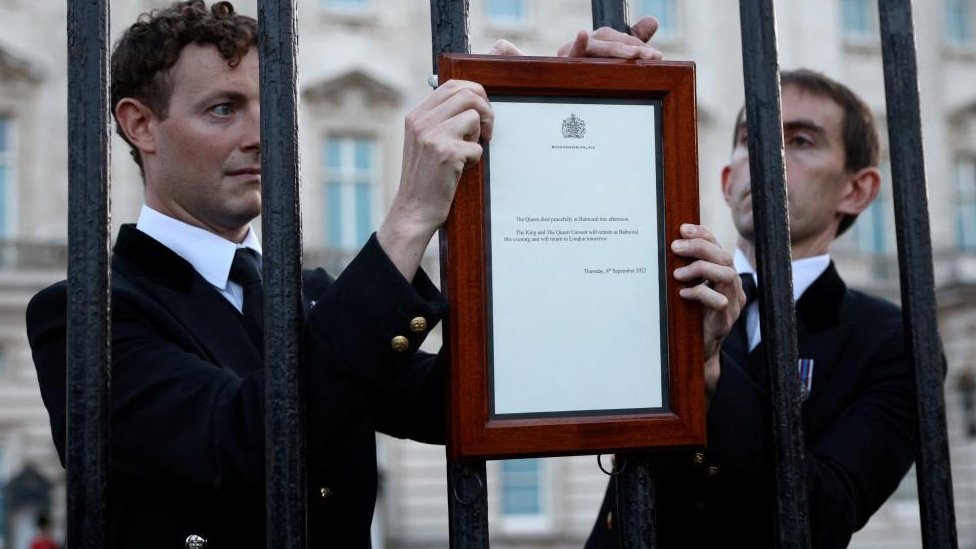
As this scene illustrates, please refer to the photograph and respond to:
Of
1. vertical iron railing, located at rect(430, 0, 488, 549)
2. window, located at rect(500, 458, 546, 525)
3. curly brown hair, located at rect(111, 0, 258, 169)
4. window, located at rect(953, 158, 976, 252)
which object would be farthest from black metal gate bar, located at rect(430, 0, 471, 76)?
window, located at rect(953, 158, 976, 252)

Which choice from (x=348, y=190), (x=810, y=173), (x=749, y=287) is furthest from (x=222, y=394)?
(x=348, y=190)

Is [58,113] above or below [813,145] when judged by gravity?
above

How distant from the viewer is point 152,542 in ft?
6.31

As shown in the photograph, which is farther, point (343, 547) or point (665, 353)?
point (343, 547)

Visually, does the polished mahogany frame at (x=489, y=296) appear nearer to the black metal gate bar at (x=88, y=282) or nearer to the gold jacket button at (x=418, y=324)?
the gold jacket button at (x=418, y=324)

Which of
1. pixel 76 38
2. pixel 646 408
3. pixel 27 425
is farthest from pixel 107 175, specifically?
pixel 27 425

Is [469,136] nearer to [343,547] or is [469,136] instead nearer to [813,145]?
[343,547]

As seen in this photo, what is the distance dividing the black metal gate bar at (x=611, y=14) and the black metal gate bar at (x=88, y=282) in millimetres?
677

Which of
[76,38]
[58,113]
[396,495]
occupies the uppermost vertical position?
[58,113]

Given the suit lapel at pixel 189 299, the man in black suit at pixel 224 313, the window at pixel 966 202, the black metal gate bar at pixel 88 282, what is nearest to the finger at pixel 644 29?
the man in black suit at pixel 224 313

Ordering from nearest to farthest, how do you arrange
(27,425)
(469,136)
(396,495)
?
1. (469,136)
2. (27,425)
3. (396,495)

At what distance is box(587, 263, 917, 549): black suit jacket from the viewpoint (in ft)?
6.40

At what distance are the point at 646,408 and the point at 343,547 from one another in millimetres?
576

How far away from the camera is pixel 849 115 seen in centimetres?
300
